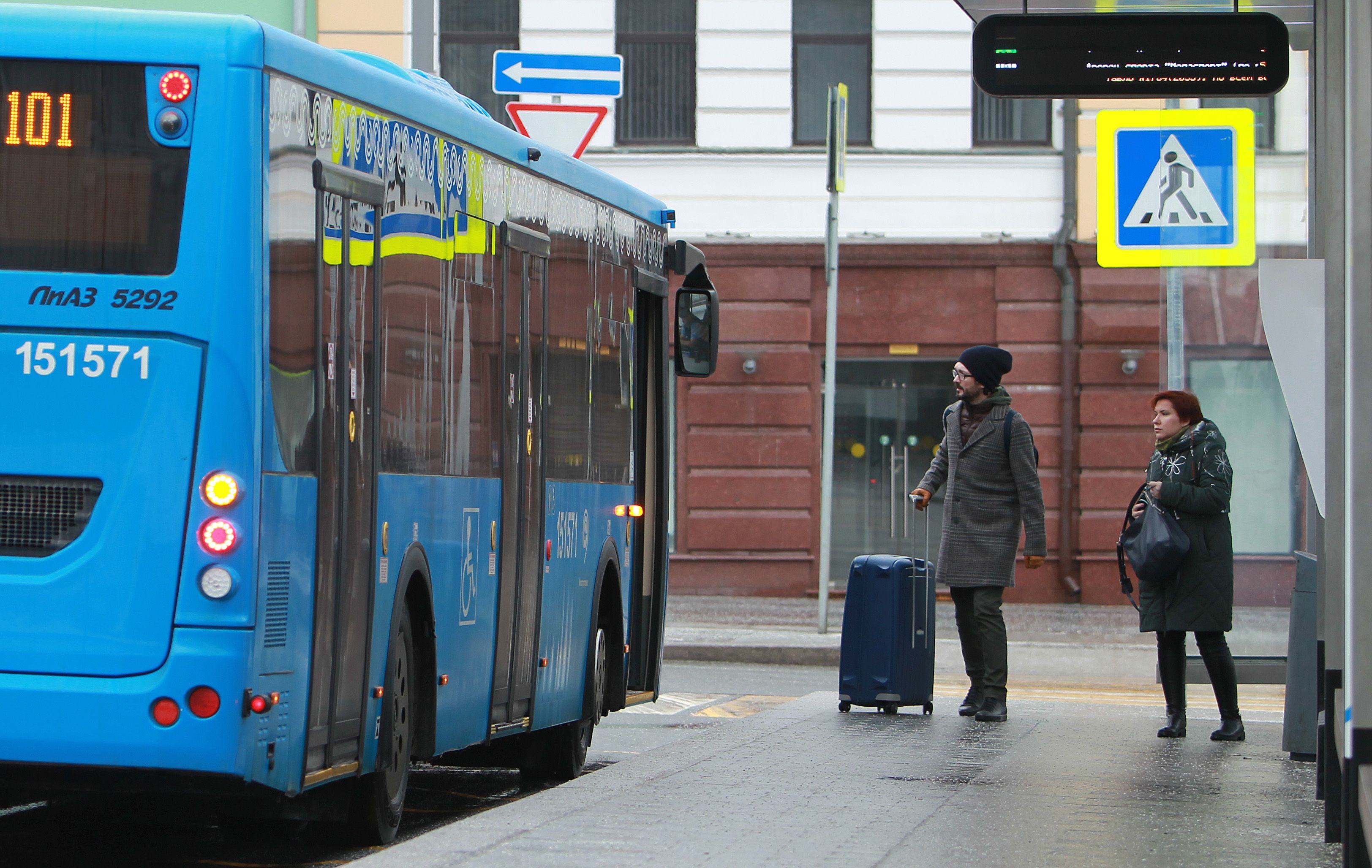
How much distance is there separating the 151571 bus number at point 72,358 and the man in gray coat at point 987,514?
5.82 meters

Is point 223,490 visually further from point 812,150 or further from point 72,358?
point 812,150

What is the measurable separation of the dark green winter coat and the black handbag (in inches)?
2.2

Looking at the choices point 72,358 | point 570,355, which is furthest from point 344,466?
point 570,355

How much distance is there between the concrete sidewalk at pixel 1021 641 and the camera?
13.8 m

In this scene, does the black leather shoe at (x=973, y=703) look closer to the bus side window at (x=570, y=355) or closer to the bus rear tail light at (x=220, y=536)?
the bus side window at (x=570, y=355)

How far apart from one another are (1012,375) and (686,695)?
8.92 meters

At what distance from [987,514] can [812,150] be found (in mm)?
11629

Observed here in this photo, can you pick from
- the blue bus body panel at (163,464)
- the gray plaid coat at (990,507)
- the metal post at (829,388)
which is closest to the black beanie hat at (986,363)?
the gray plaid coat at (990,507)

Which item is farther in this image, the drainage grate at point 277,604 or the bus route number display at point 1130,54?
the bus route number display at point 1130,54

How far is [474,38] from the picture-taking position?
22.2 metres

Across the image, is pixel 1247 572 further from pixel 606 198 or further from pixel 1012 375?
pixel 1012 375

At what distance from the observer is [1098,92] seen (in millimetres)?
8781

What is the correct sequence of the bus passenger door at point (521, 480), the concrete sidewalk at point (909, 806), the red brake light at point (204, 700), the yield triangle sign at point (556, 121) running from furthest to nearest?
1. the yield triangle sign at point (556, 121)
2. the bus passenger door at point (521, 480)
3. the concrete sidewalk at point (909, 806)
4. the red brake light at point (204, 700)

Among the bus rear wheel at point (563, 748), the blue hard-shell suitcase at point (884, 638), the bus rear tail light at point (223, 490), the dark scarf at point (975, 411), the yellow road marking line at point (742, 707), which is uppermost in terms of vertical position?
the dark scarf at point (975, 411)
